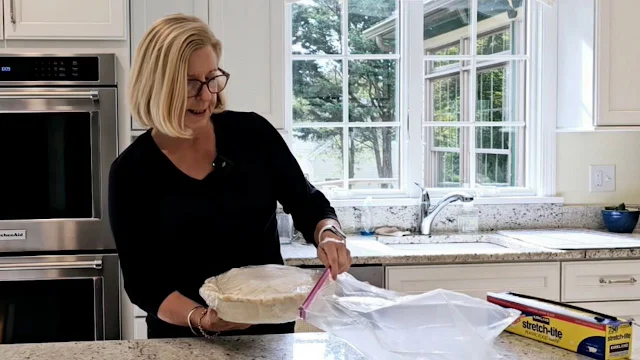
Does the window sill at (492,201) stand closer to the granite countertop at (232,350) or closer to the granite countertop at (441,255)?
the granite countertop at (441,255)

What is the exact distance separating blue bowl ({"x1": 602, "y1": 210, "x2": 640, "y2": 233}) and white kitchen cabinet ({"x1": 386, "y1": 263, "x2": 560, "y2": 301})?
662mm

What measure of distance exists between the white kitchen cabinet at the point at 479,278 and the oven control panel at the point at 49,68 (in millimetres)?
1281

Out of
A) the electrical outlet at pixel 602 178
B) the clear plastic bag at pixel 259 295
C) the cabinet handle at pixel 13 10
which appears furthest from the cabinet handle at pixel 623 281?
the cabinet handle at pixel 13 10

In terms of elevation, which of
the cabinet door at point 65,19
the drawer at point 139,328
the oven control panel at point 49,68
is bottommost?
the drawer at point 139,328

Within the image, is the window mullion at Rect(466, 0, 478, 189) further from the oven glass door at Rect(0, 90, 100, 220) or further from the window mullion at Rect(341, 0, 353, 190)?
the oven glass door at Rect(0, 90, 100, 220)

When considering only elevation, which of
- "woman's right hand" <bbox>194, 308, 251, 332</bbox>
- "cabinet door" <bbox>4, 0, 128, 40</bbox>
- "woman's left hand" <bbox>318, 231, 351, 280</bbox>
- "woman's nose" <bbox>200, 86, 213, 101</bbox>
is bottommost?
"woman's right hand" <bbox>194, 308, 251, 332</bbox>

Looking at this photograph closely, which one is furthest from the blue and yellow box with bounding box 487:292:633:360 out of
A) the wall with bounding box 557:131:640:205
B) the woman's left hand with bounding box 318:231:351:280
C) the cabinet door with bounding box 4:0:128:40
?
the wall with bounding box 557:131:640:205

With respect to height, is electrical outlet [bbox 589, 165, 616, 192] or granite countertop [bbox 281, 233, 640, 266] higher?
electrical outlet [bbox 589, 165, 616, 192]

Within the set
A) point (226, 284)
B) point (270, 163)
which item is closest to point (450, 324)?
point (226, 284)

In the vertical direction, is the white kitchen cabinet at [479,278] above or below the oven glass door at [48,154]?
below

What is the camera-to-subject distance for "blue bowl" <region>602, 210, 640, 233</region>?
2951 mm

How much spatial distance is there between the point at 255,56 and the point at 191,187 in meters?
1.27

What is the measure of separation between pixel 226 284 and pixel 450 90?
2.21 metres

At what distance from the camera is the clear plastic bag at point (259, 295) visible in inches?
45.1
